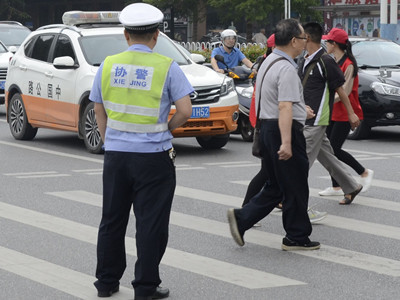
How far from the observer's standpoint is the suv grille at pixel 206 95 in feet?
44.4

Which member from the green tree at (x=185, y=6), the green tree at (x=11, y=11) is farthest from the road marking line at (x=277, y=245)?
the green tree at (x=11, y=11)

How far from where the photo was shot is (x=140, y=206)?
609 centimetres

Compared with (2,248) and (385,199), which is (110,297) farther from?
(385,199)

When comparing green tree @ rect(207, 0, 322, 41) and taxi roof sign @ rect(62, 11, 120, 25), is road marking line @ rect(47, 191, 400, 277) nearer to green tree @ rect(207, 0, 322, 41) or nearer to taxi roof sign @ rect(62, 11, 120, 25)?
taxi roof sign @ rect(62, 11, 120, 25)

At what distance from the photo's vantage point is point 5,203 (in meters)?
9.87

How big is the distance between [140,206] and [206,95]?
7611 mm

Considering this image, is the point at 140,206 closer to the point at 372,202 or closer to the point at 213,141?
the point at 372,202

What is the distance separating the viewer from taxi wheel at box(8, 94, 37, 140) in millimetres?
15578

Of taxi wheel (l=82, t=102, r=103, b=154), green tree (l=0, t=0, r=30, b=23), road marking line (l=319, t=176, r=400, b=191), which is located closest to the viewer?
road marking line (l=319, t=176, r=400, b=191)

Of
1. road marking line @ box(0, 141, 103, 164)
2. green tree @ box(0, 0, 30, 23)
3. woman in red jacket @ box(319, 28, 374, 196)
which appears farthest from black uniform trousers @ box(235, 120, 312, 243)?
green tree @ box(0, 0, 30, 23)

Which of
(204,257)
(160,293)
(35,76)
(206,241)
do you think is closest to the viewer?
(160,293)

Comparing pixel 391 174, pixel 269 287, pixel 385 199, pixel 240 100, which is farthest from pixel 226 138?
pixel 269 287

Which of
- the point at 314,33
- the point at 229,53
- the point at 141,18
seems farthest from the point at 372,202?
the point at 229,53

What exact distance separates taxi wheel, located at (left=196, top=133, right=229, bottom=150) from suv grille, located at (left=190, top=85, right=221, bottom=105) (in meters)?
0.82
